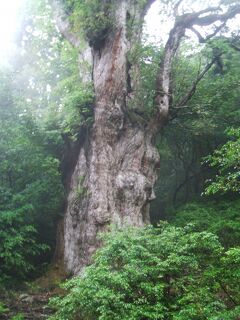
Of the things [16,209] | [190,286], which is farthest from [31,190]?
[190,286]

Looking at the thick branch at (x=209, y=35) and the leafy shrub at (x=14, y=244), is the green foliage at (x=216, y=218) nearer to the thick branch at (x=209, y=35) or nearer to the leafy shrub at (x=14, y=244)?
the leafy shrub at (x=14, y=244)

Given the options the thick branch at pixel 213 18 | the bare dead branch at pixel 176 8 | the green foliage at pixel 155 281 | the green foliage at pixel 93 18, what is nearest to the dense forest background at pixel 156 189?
the green foliage at pixel 155 281

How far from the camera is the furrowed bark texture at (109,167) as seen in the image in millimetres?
10977

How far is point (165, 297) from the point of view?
A: 643 centimetres

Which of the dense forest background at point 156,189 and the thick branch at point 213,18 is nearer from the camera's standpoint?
the dense forest background at point 156,189

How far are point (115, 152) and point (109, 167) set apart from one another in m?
0.56

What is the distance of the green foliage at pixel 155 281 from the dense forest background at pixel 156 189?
0.06 feet

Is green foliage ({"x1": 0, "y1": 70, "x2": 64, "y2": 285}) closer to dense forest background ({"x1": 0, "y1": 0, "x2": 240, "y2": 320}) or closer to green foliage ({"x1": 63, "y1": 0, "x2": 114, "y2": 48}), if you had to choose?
dense forest background ({"x1": 0, "y1": 0, "x2": 240, "y2": 320})

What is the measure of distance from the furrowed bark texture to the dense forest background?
0.49 m

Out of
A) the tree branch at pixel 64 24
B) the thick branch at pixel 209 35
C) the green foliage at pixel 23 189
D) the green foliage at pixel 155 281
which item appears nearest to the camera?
the green foliage at pixel 155 281

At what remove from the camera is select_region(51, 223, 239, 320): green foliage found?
19.1 feet

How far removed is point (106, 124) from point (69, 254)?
162 inches

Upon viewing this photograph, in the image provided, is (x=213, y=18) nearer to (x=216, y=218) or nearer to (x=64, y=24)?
(x=64, y=24)

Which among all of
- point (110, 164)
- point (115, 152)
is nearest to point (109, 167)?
point (110, 164)
